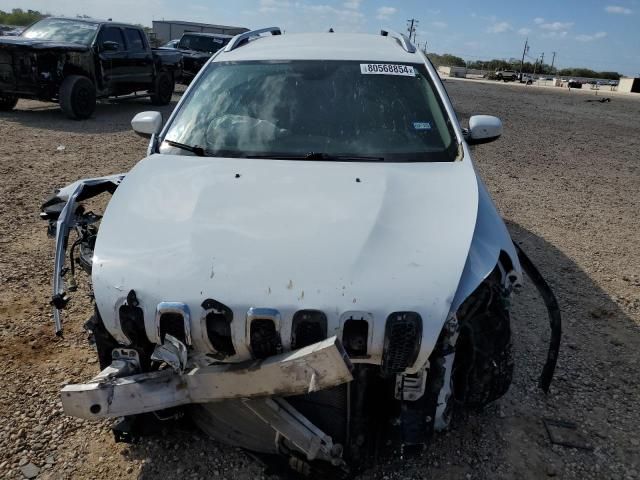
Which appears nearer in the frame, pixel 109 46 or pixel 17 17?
pixel 109 46

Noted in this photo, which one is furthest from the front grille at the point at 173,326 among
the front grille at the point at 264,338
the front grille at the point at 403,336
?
the front grille at the point at 403,336

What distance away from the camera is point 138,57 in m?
11.9

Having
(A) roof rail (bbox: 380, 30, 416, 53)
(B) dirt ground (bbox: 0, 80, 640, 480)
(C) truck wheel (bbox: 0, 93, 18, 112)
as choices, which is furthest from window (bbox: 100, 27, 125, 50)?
(A) roof rail (bbox: 380, 30, 416, 53)

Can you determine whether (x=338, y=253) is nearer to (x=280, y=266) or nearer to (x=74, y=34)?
(x=280, y=266)

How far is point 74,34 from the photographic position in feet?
35.1

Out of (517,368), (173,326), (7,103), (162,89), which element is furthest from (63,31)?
(517,368)

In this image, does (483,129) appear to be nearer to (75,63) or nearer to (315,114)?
(315,114)

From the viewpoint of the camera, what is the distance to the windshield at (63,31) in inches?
416

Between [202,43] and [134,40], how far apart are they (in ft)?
19.7

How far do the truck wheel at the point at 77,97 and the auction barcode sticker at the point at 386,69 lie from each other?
8.44m

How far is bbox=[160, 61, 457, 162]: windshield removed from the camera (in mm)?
2924

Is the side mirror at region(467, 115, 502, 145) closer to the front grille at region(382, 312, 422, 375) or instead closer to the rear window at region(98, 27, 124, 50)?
the front grille at region(382, 312, 422, 375)

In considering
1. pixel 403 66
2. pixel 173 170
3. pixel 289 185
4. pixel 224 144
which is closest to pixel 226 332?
pixel 289 185

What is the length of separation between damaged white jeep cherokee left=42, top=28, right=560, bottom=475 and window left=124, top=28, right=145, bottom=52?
1008 cm
